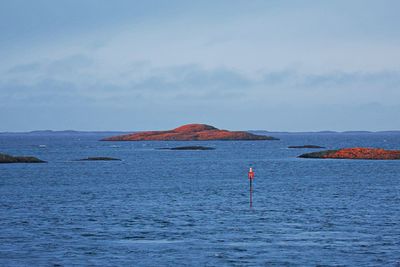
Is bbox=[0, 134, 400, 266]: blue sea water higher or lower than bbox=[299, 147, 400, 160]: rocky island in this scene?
lower

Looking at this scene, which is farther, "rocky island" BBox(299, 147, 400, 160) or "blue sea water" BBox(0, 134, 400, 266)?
"rocky island" BBox(299, 147, 400, 160)

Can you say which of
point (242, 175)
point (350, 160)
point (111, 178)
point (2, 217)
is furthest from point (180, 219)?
point (350, 160)

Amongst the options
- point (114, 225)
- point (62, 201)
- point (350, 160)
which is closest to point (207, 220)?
point (114, 225)

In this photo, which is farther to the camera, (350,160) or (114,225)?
(350,160)

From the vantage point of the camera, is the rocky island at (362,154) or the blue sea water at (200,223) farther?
the rocky island at (362,154)

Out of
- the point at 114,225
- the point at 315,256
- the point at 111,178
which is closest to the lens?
the point at 315,256

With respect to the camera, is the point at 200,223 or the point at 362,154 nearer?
the point at 200,223

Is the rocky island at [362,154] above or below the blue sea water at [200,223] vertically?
above

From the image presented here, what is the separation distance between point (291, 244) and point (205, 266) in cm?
692

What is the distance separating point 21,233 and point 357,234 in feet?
60.4

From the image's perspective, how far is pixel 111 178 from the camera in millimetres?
92875

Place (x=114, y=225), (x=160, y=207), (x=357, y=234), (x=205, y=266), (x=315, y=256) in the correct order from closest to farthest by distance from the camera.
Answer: (x=205, y=266) → (x=315, y=256) → (x=357, y=234) → (x=114, y=225) → (x=160, y=207)

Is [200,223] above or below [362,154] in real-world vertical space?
below

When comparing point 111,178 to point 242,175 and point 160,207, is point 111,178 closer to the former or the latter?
point 242,175
